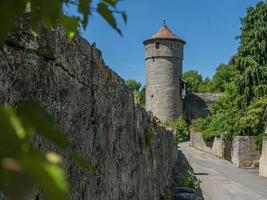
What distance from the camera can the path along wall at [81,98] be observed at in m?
2.24

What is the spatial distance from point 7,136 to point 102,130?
3207mm

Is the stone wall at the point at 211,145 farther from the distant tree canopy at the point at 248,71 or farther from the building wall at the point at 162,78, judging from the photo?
the building wall at the point at 162,78

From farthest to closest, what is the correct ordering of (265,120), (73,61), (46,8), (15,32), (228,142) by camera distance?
(228,142), (265,120), (73,61), (15,32), (46,8)

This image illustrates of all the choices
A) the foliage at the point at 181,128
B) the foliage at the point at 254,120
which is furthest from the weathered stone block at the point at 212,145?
the foliage at the point at 181,128

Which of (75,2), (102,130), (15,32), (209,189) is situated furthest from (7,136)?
(209,189)

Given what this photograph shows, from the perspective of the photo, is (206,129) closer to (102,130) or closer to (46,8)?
(102,130)

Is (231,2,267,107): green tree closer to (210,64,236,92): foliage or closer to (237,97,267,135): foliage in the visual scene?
(237,97,267,135): foliage

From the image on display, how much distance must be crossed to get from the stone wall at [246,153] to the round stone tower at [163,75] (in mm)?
35233

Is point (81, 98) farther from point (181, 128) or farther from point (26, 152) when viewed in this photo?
point (181, 128)

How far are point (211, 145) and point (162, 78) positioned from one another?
977 inches

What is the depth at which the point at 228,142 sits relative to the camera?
37.4 metres

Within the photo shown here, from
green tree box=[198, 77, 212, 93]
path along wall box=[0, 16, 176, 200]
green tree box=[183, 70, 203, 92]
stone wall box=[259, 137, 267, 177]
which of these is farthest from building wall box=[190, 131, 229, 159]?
green tree box=[183, 70, 203, 92]

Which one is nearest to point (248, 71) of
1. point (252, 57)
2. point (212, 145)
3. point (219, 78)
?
point (252, 57)

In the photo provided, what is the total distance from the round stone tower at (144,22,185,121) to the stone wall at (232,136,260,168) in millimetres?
35233
